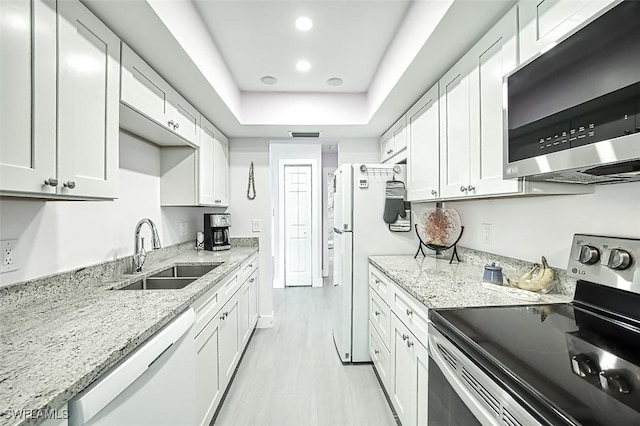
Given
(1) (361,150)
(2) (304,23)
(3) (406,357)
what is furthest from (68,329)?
(1) (361,150)

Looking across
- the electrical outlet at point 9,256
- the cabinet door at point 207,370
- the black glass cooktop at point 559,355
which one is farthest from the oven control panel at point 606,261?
the electrical outlet at point 9,256

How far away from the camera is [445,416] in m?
1.03

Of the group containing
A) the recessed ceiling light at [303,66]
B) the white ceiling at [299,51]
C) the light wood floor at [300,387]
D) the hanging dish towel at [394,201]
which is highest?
the recessed ceiling light at [303,66]

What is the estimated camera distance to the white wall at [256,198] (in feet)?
11.0

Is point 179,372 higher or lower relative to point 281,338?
higher

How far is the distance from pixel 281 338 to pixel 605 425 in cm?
281

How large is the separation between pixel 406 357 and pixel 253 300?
72.8 inches

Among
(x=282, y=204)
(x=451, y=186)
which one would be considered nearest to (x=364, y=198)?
(x=451, y=186)

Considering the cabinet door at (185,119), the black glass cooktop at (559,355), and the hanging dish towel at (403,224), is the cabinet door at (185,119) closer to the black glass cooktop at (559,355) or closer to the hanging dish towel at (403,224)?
the hanging dish towel at (403,224)

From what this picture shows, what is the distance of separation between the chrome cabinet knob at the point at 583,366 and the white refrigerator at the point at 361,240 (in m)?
1.72

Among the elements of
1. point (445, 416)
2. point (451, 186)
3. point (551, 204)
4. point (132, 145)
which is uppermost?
point (132, 145)

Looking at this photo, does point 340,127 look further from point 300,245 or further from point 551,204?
point 300,245

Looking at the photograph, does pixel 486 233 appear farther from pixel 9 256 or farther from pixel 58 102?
pixel 9 256

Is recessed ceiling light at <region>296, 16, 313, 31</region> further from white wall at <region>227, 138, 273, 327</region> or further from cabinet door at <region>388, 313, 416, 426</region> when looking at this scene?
cabinet door at <region>388, 313, 416, 426</region>
